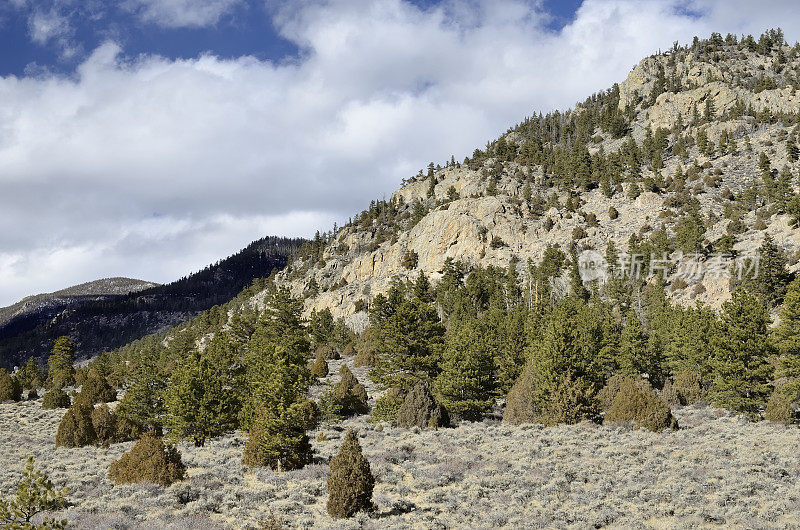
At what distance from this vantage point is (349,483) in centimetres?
1579

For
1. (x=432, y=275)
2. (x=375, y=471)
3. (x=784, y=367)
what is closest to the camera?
(x=375, y=471)

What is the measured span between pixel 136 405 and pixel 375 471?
2426 cm

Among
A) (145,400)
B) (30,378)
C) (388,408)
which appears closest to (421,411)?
(388,408)

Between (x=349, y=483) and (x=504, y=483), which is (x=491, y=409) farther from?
(x=349, y=483)

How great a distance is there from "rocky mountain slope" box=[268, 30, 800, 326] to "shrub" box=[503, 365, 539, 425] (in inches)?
1887

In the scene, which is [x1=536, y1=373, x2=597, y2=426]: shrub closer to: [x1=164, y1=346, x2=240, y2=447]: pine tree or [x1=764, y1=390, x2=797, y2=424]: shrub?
[x1=764, y1=390, x2=797, y2=424]: shrub

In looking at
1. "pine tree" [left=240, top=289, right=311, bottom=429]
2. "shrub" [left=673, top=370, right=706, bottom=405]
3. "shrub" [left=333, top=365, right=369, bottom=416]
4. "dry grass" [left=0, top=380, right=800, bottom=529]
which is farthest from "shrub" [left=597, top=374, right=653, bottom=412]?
"pine tree" [left=240, top=289, right=311, bottom=429]

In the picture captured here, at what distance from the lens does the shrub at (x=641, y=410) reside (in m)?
27.6

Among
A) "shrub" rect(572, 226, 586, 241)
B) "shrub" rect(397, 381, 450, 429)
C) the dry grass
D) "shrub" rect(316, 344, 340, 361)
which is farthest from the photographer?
"shrub" rect(572, 226, 586, 241)

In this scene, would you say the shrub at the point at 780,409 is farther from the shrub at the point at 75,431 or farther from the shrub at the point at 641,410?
the shrub at the point at 75,431

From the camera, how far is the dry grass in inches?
595

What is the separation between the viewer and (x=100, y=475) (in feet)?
72.5

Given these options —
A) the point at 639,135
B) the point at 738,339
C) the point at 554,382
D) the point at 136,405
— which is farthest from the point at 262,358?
the point at 639,135

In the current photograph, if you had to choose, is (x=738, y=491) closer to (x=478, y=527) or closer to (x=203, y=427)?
(x=478, y=527)
